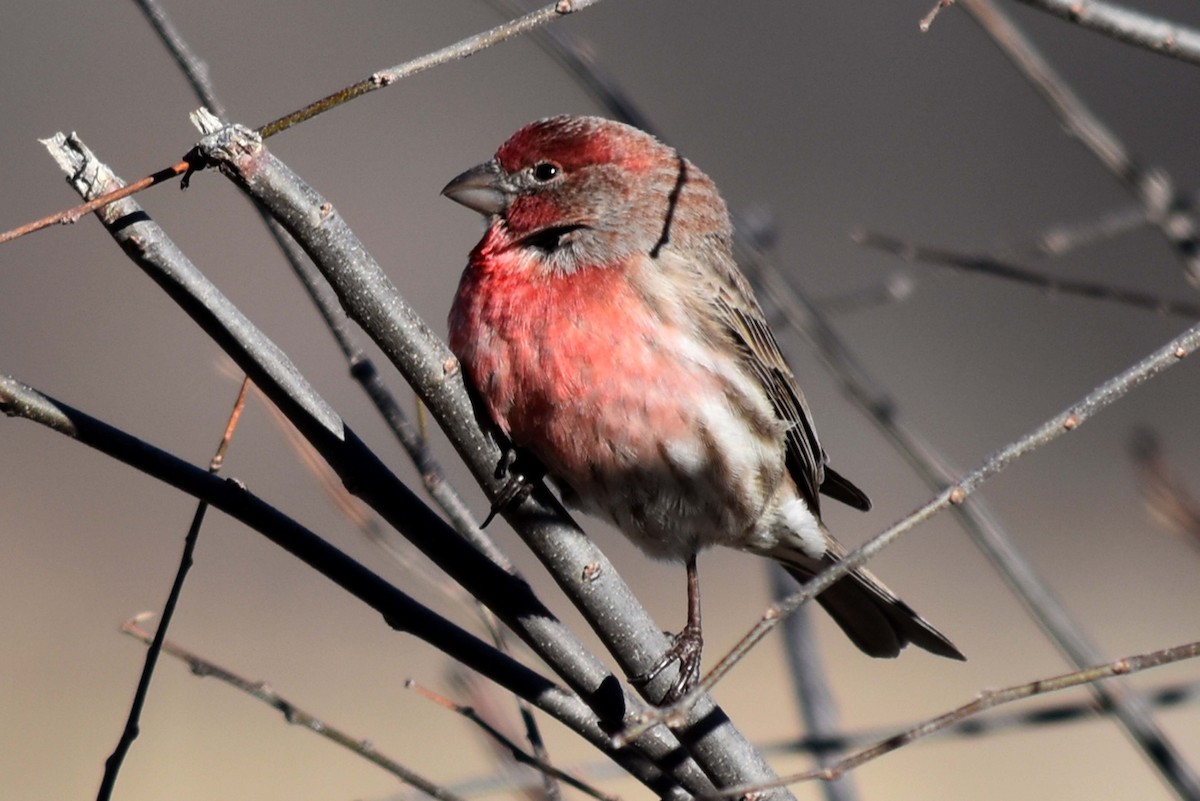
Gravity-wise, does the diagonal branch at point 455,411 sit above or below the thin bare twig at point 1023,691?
above

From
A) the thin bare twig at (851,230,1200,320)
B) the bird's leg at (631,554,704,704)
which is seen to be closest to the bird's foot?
the bird's leg at (631,554,704,704)

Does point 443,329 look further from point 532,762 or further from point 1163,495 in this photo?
point 532,762

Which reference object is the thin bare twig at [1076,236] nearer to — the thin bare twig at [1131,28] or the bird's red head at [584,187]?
the thin bare twig at [1131,28]

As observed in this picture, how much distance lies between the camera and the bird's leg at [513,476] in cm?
285

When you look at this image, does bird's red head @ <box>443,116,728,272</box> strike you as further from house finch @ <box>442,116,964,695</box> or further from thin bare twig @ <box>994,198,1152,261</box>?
thin bare twig @ <box>994,198,1152,261</box>

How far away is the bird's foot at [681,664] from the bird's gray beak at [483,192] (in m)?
1.29

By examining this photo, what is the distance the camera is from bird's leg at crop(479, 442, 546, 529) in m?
2.85

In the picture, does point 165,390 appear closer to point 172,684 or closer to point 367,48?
point 172,684

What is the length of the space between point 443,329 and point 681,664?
7.63 m

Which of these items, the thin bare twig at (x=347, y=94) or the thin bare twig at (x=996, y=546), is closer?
the thin bare twig at (x=347, y=94)

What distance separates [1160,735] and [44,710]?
24.6 feet

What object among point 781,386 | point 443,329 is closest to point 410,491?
point 781,386

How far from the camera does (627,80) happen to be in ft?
43.0

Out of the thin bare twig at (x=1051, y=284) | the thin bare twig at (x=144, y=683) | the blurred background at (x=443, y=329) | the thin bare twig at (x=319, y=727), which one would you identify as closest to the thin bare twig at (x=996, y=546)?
the thin bare twig at (x=1051, y=284)
